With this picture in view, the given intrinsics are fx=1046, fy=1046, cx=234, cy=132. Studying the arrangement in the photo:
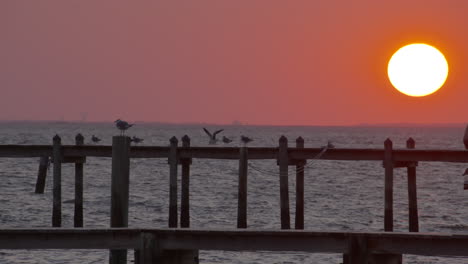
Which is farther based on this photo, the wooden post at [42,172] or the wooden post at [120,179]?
the wooden post at [42,172]

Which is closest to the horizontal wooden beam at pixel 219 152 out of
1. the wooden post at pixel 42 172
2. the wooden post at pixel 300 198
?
the wooden post at pixel 300 198

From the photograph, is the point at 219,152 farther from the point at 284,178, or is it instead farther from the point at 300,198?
the point at 300,198

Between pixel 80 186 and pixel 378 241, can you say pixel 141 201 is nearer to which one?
pixel 80 186

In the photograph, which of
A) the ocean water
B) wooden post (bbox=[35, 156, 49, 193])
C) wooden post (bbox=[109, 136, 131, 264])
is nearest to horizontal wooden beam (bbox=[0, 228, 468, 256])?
wooden post (bbox=[109, 136, 131, 264])

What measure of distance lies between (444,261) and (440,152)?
264 cm

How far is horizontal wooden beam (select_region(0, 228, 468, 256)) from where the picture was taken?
1029 cm

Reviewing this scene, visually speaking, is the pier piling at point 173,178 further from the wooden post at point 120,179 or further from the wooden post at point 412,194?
the wooden post at point 120,179

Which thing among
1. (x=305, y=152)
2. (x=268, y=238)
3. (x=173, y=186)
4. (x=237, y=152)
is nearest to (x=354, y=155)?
(x=305, y=152)

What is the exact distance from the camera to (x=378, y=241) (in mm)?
10328

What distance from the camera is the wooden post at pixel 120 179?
46.1ft

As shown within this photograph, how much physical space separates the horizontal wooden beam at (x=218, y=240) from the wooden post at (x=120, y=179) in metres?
3.23

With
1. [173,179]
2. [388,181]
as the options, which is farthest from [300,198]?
[173,179]

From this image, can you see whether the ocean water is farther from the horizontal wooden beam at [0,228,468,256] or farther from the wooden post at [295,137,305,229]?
the horizontal wooden beam at [0,228,468,256]

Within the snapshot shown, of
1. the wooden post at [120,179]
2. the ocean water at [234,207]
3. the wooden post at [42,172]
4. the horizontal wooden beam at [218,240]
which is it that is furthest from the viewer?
the wooden post at [42,172]
